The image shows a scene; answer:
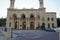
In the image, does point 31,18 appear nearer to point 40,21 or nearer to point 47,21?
point 40,21

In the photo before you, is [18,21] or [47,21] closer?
[18,21]

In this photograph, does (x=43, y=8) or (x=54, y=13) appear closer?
(x=43, y=8)

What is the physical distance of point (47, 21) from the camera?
50.4 metres

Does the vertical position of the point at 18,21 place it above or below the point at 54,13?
below

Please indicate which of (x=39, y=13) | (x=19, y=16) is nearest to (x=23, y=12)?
(x=19, y=16)

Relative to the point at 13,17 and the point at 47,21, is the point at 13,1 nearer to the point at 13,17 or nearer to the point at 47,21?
the point at 13,17

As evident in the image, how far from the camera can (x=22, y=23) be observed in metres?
47.4

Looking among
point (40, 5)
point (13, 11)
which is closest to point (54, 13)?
point (40, 5)

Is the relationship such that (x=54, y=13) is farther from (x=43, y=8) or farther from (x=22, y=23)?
(x=22, y=23)

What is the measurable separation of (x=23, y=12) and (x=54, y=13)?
553 inches

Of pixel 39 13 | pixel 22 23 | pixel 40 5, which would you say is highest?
pixel 40 5

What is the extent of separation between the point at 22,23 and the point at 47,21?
37.1 feet

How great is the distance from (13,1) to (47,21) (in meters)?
17.1

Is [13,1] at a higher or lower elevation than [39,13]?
higher
